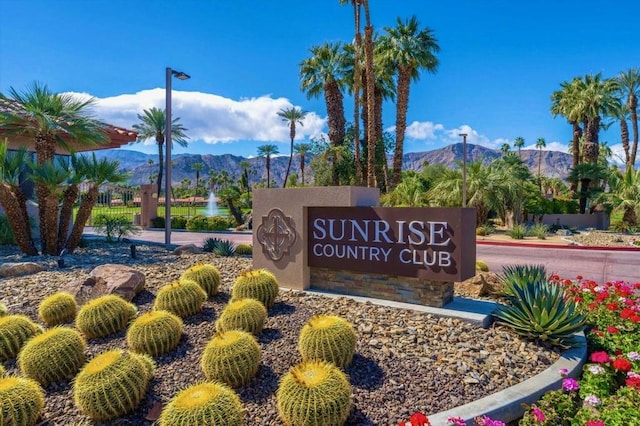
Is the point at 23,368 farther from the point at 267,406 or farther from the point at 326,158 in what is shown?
the point at 326,158

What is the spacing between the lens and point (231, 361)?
396cm

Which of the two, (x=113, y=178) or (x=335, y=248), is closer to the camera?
(x=335, y=248)

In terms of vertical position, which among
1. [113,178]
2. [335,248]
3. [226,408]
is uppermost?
[113,178]

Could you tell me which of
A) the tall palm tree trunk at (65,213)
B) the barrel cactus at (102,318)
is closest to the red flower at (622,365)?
the barrel cactus at (102,318)

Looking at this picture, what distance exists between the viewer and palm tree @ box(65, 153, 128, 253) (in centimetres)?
1099

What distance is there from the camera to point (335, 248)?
7.04m

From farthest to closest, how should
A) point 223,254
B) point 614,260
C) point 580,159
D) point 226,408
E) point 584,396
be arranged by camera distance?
point 580,159 → point 614,260 → point 223,254 → point 584,396 → point 226,408

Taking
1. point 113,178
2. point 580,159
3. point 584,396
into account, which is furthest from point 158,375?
point 580,159

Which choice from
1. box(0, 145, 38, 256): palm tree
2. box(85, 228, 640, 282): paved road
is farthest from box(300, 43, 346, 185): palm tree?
box(0, 145, 38, 256): palm tree

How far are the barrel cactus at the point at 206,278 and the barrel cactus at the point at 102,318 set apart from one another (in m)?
1.15

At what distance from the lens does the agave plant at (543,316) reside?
4945 mm

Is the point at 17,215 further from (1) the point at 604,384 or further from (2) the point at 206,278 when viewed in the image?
(1) the point at 604,384

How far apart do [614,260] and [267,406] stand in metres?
14.8

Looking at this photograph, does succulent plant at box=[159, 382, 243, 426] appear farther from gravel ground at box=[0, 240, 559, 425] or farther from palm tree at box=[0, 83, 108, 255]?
palm tree at box=[0, 83, 108, 255]
